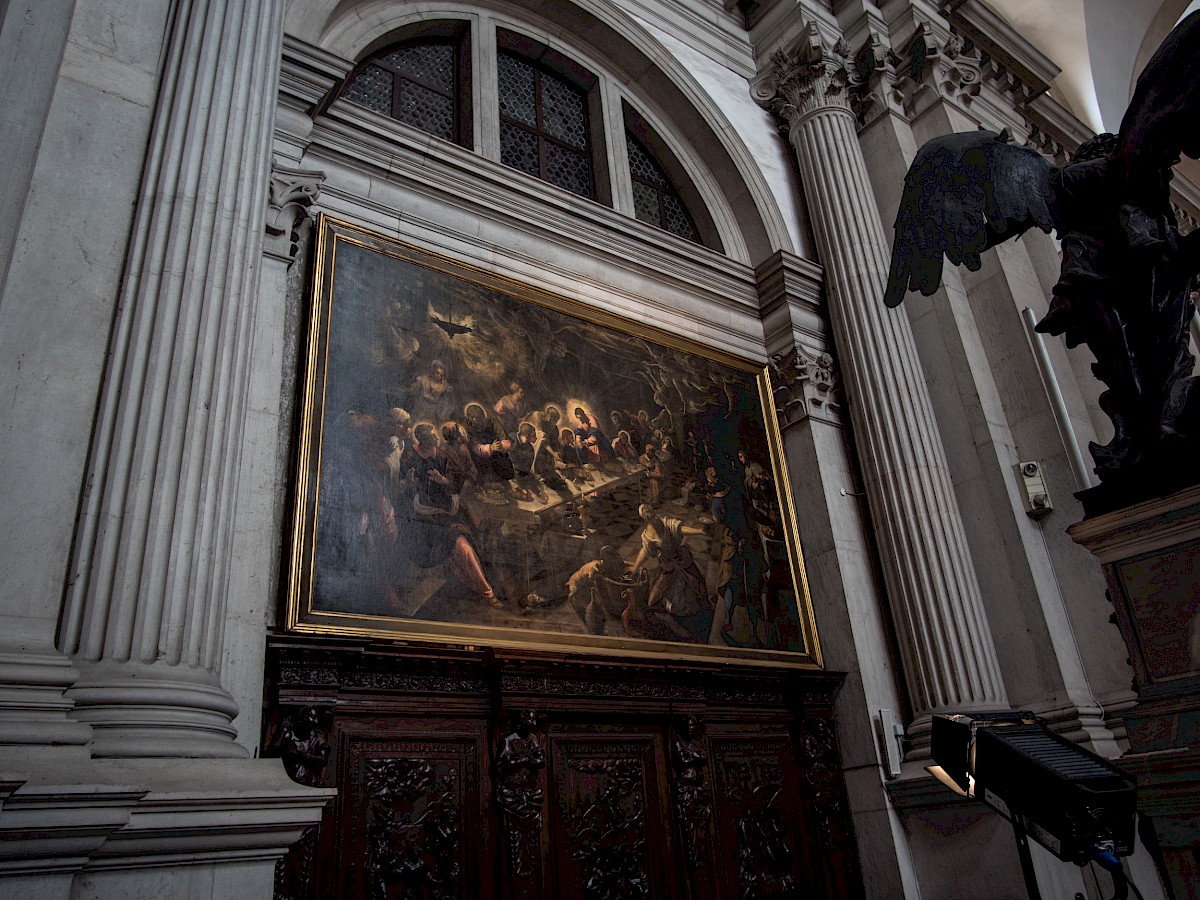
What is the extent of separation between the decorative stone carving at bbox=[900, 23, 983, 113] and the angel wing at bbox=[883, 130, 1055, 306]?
6195mm

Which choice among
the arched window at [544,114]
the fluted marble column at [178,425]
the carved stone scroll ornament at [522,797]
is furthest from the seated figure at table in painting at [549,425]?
the arched window at [544,114]

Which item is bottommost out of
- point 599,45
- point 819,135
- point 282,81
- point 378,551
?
point 378,551

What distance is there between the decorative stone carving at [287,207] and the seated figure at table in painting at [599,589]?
2814 mm

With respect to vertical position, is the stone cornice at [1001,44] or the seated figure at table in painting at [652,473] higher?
the stone cornice at [1001,44]

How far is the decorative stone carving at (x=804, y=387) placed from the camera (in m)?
8.30

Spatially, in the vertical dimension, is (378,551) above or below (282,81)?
below

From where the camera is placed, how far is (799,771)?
22.2ft

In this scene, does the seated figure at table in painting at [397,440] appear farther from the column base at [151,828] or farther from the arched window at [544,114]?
the arched window at [544,114]

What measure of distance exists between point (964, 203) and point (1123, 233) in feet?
2.40

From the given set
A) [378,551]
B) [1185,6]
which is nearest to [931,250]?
[378,551]

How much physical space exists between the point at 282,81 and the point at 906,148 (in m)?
6.50

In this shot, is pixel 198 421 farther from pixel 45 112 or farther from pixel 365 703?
pixel 365 703

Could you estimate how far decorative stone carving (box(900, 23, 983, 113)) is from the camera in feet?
32.4

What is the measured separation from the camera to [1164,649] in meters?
3.31
